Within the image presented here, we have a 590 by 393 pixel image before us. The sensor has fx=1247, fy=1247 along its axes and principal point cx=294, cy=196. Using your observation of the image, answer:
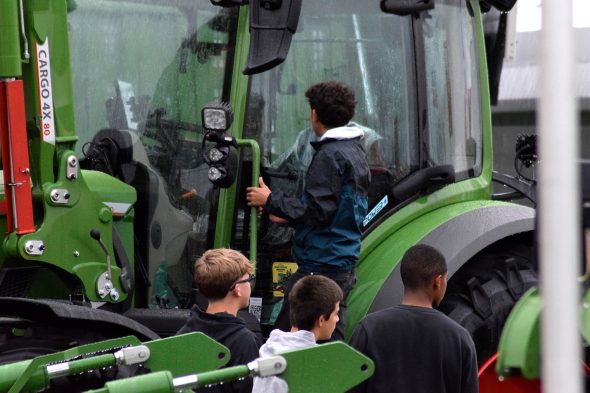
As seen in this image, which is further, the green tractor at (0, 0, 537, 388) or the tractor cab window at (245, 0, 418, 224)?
the tractor cab window at (245, 0, 418, 224)

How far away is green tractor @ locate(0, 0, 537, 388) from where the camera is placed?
4562 millimetres

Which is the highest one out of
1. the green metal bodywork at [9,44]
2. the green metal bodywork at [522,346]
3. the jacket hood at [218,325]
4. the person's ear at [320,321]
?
the green metal bodywork at [9,44]

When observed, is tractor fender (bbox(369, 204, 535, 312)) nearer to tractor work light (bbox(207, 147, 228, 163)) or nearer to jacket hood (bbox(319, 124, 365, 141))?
jacket hood (bbox(319, 124, 365, 141))

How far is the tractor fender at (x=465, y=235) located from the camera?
4.99 m

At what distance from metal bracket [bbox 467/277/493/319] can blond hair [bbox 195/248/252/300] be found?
1280 millimetres

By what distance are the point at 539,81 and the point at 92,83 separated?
10.2 feet

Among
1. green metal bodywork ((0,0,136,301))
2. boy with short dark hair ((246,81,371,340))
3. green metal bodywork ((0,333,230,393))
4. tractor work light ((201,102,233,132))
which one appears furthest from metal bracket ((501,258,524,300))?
green metal bodywork ((0,333,230,393))

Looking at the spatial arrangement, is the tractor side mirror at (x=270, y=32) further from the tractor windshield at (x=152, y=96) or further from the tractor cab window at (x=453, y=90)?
the tractor cab window at (x=453, y=90)

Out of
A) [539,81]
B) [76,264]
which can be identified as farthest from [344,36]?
[539,81]

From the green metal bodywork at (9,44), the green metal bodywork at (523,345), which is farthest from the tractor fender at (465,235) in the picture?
the green metal bodywork at (523,345)

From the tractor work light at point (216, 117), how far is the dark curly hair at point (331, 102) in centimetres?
33

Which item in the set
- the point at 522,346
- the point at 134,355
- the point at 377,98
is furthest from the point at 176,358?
the point at 377,98

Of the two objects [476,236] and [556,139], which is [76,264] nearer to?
[476,236]

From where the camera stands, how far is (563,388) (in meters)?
2.11
